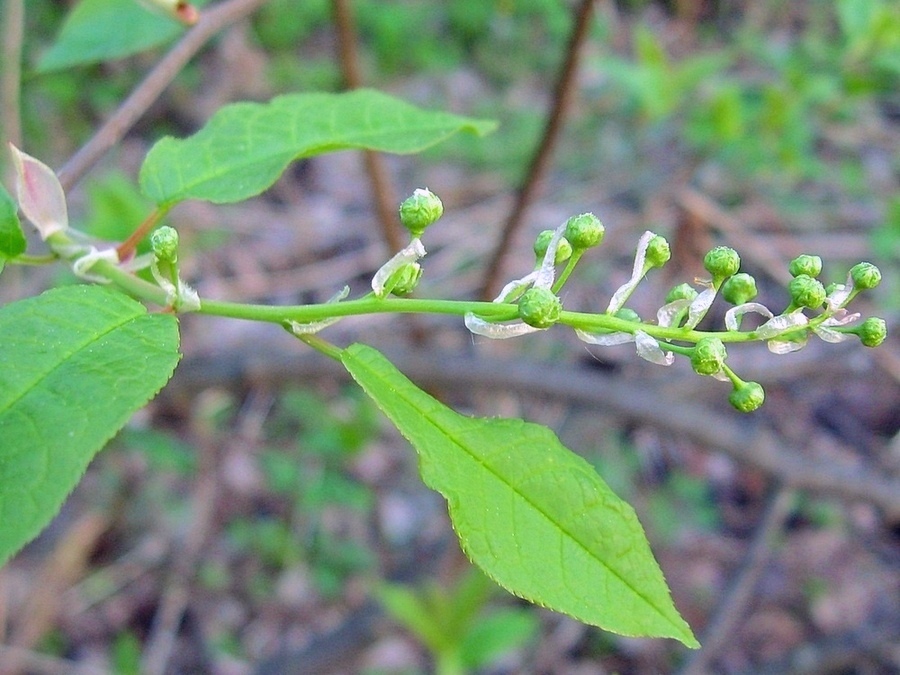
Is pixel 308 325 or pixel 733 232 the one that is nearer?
pixel 308 325

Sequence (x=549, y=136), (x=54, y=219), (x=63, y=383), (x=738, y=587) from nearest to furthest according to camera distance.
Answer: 1. (x=63, y=383)
2. (x=54, y=219)
3. (x=549, y=136)
4. (x=738, y=587)

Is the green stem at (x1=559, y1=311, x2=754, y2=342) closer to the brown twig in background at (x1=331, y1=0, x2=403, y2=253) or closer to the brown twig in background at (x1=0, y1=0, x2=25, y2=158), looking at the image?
the brown twig in background at (x1=0, y1=0, x2=25, y2=158)

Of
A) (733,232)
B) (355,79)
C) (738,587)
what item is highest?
(355,79)

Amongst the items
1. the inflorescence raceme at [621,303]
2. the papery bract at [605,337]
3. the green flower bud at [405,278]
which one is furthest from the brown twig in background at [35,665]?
the papery bract at [605,337]

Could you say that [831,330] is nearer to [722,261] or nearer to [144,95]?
[722,261]

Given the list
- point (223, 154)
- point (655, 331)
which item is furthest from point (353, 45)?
point (655, 331)

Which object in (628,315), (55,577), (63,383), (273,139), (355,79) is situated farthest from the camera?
(55,577)

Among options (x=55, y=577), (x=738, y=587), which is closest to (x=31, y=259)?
(x=738, y=587)
